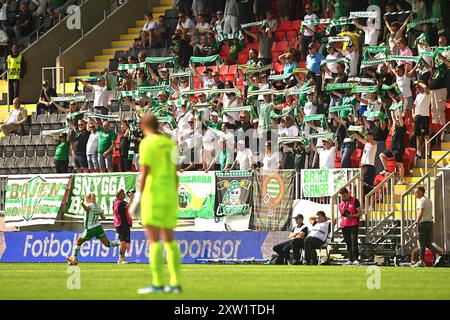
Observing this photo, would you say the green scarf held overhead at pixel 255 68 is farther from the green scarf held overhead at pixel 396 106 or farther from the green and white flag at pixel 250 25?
the green scarf held overhead at pixel 396 106

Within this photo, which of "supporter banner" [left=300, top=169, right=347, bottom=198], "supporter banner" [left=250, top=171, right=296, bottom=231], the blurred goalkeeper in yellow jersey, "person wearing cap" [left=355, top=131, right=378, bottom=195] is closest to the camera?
the blurred goalkeeper in yellow jersey

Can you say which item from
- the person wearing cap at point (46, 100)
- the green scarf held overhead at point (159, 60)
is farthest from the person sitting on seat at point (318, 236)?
the person wearing cap at point (46, 100)

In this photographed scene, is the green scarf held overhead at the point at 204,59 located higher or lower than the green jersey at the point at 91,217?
higher

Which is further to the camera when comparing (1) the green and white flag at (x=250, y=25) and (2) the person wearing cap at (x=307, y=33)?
(1) the green and white flag at (x=250, y=25)

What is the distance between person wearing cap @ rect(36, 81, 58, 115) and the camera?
4022cm

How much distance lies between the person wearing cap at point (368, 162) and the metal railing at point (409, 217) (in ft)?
3.41

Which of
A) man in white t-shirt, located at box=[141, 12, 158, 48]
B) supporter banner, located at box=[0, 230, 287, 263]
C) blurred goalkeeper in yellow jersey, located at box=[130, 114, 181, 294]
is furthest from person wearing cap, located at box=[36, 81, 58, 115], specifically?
blurred goalkeeper in yellow jersey, located at box=[130, 114, 181, 294]

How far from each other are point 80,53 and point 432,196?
61.8 feet

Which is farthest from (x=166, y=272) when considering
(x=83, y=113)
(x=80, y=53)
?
(x=80, y=53)

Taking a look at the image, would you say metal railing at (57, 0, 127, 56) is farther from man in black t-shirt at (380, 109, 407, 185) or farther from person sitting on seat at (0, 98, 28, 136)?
man in black t-shirt at (380, 109, 407, 185)

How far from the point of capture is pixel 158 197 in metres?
15.8

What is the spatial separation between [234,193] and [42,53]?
14.8m

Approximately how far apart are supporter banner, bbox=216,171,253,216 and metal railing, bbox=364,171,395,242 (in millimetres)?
3584

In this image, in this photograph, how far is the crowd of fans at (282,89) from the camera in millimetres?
30828
